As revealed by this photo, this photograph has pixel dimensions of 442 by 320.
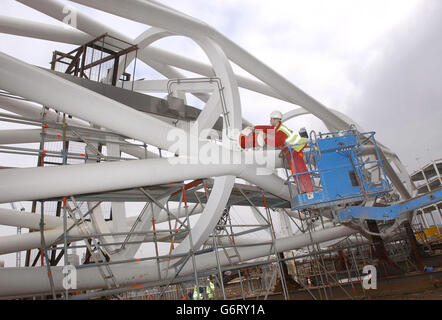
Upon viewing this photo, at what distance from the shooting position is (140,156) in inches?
591

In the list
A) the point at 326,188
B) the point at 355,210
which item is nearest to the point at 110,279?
the point at 326,188

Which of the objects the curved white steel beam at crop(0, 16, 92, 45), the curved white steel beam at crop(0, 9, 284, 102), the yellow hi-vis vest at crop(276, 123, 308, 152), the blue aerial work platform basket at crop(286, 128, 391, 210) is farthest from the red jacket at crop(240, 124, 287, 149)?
the curved white steel beam at crop(0, 16, 92, 45)

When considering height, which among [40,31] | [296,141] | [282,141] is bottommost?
[296,141]

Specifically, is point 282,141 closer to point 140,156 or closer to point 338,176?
point 338,176

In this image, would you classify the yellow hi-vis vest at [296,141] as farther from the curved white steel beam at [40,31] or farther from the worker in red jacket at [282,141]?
the curved white steel beam at [40,31]

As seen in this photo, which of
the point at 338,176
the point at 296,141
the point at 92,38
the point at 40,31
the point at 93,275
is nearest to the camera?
the point at 338,176

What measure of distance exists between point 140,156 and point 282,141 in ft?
24.4

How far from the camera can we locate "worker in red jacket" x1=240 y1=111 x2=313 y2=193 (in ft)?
30.9

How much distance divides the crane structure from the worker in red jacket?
26 centimetres

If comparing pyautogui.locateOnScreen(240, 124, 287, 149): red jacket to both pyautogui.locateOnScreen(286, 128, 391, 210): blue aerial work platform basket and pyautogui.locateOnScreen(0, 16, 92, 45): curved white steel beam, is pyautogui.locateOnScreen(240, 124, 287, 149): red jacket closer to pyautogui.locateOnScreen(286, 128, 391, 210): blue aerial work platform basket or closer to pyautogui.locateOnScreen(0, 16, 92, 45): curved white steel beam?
pyautogui.locateOnScreen(286, 128, 391, 210): blue aerial work platform basket

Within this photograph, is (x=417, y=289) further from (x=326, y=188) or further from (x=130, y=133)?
(x=130, y=133)

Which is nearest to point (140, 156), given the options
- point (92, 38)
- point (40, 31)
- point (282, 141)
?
point (92, 38)

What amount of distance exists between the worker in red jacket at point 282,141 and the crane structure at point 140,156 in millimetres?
260
